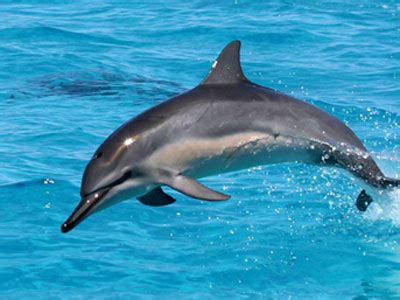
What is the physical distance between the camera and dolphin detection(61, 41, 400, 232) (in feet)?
18.5

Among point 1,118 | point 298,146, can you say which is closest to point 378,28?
point 1,118

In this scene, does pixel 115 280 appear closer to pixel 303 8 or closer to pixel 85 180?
pixel 85 180

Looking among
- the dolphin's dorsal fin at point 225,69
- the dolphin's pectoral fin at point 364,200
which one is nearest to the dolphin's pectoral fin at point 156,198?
the dolphin's dorsal fin at point 225,69

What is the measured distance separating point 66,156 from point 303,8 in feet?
25.1

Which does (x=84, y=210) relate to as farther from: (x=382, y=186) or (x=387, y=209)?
(x=387, y=209)

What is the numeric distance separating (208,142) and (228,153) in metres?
0.19

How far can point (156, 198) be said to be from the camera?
6.00 metres

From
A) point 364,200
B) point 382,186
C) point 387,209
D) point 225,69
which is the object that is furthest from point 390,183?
point 225,69

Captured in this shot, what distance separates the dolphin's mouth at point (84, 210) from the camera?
5.43 metres

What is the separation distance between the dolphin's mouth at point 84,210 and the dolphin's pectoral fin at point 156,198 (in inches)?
20.1

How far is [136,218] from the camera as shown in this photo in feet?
26.6

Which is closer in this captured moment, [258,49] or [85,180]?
[85,180]

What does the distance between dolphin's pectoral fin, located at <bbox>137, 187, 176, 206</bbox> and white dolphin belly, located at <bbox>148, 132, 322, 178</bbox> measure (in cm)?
21

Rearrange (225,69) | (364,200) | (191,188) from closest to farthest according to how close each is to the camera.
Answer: (191,188), (225,69), (364,200)
